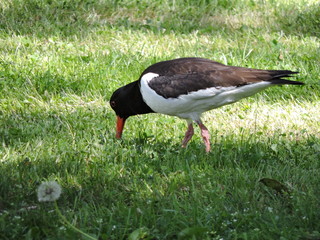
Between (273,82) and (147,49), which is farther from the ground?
(273,82)

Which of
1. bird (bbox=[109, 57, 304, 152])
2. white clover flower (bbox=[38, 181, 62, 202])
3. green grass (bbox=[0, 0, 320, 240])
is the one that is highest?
white clover flower (bbox=[38, 181, 62, 202])

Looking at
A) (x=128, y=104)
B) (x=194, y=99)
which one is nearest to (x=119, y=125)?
(x=128, y=104)

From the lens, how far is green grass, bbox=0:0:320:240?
13.0ft

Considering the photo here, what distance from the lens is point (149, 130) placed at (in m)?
6.05

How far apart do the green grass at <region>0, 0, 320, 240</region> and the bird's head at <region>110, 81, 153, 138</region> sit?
149mm

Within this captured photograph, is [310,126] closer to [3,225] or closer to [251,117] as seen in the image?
[251,117]

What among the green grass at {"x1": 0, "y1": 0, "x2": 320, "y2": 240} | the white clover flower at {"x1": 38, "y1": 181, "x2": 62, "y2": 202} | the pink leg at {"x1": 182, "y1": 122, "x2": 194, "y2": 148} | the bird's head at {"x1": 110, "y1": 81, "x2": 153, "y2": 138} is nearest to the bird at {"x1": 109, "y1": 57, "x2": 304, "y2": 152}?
the pink leg at {"x1": 182, "y1": 122, "x2": 194, "y2": 148}

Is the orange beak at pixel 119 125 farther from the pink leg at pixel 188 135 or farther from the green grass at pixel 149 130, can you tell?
the pink leg at pixel 188 135

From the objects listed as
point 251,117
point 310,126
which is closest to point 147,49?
point 251,117

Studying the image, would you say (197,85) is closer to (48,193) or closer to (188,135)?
(188,135)

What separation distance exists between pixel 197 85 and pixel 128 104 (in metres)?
0.89

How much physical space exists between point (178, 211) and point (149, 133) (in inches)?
78.7

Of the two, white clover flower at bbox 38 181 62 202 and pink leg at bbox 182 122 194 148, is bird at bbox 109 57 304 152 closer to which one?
pink leg at bbox 182 122 194 148

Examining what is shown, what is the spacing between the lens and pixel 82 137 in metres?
5.76
